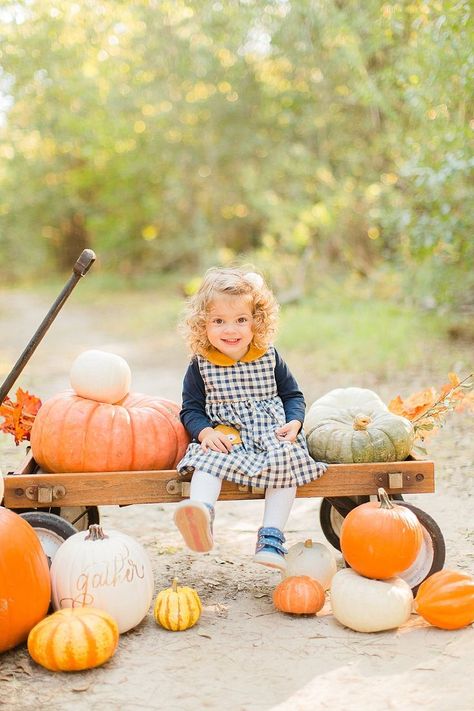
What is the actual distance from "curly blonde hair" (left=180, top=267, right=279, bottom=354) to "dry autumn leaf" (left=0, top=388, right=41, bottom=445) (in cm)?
79

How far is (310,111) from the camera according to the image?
1641 centimetres

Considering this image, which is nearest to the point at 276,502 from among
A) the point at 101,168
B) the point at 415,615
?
the point at 415,615

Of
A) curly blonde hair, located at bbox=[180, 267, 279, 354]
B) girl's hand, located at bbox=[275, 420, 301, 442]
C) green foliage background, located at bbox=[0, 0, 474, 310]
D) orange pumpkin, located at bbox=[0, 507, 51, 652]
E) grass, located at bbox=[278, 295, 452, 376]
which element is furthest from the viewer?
grass, located at bbox=[278, 295, 452, 376]

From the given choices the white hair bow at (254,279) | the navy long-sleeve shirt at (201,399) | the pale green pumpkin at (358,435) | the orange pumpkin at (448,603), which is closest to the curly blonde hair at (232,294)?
the white hair bow at (254,279)

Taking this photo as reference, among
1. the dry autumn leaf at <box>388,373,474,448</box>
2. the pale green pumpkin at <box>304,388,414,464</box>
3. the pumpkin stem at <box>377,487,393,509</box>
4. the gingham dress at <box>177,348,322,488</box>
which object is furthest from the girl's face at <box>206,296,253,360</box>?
the pumpkin stem at <box>377,487,393,509</box>

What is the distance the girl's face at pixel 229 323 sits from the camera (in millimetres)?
3709

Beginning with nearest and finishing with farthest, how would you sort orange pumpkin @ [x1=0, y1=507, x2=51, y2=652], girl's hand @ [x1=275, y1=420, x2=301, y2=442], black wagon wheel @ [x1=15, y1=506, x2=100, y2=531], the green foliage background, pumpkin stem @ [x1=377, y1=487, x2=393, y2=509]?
orange pumpkin @ [x1=0, y1=507, x2=51, y2=652] → pumpkin stem @ [x1=377, y1=487, x2=393, y2=509] → girl's hand @ [x1=275, y1=420, x2=301, y2=442] → black wagon wheel @ [x1=15, y1=506, x2=100, y2=531] → the green foliage background

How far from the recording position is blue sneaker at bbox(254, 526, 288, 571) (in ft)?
11.1

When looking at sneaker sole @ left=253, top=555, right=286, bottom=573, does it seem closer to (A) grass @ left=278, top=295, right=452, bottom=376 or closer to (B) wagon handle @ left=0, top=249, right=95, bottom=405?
(B) wagon handle @ left=0, top=249, right=95, bottom=405

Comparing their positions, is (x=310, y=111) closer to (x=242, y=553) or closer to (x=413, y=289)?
(x=413, y=289)

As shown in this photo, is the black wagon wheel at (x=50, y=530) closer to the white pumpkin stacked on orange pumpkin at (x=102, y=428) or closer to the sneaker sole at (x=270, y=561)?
the white pumpkin stacked on orange pumpkin at (x=102, y=428)

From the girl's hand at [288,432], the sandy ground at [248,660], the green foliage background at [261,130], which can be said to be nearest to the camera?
the sandy ground at [248,660]

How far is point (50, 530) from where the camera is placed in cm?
347

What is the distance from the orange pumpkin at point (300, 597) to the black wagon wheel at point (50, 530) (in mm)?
884
